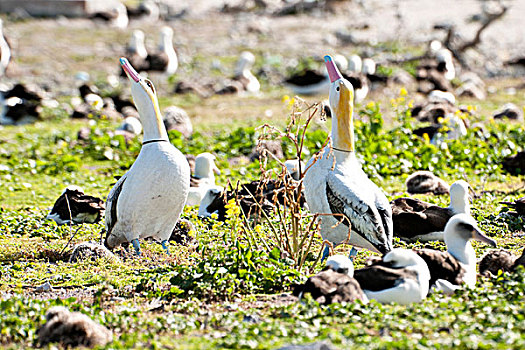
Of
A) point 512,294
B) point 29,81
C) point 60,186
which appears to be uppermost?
point 512,294

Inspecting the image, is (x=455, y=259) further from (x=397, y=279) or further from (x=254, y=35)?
(x=254, y=35)

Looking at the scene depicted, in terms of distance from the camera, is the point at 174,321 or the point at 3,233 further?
the point at 3,233

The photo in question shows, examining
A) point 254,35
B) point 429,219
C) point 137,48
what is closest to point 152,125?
point 429,219

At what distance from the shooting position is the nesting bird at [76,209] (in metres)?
9.76

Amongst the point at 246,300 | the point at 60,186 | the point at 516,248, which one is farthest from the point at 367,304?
the point at 60,186

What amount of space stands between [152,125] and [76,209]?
6.56 feet

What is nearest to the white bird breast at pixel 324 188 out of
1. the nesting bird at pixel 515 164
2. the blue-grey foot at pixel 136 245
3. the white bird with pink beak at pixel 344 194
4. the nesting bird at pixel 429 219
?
the white bird with pink beak at pixel 344 194

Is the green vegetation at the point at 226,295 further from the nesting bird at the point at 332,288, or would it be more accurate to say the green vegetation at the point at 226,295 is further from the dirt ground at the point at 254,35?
the dirt ground at the point at 254,35

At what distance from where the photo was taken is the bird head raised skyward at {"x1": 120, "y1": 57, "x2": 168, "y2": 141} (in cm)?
830

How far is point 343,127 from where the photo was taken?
7.93m

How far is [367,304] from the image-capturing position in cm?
592

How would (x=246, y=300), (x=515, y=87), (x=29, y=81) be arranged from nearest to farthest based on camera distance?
(x=246, y=300), (x=515, y=87), (x=29, y=81)

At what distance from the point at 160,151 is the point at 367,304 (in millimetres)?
2983

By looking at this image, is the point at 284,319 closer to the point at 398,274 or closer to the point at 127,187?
the point at 398,274
